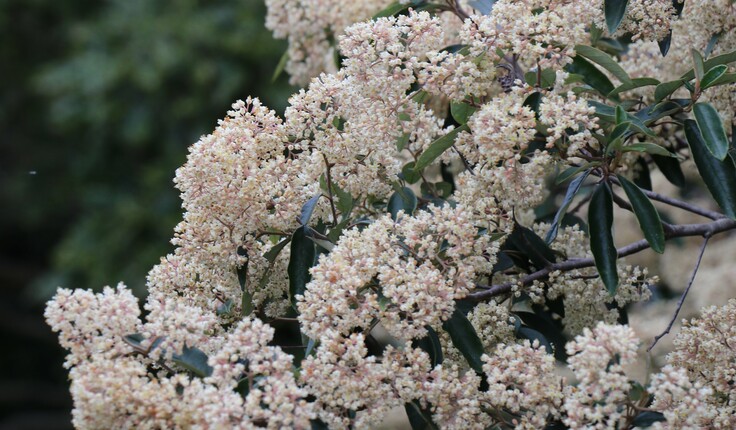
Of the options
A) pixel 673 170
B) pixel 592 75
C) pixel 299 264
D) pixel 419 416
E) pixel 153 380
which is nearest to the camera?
pixel 153 380

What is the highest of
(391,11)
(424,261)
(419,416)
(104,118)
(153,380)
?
(104,118)

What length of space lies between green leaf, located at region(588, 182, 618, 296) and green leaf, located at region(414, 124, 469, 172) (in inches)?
9.9

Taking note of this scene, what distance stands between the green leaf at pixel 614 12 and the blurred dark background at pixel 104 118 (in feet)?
15.1

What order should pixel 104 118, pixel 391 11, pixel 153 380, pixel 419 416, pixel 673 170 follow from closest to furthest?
pixel 153 380 → pixel 419 416 → pixel 673 170 → pixel 391 11 → pixel 104 118

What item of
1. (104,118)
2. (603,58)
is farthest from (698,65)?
(104,118)

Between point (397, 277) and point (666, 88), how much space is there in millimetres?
611

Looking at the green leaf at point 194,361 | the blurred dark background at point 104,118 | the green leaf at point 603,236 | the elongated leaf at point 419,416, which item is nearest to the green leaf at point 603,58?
the green leaf at point 603,236

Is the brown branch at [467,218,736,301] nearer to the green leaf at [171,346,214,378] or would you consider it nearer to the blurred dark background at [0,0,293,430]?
the green leaf at [171,346,214,378]

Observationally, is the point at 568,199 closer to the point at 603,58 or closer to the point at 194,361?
the point at 603,58

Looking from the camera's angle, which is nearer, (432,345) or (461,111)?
(432,345)

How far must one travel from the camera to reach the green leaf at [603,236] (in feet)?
4.35

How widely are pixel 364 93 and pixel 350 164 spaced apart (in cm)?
12

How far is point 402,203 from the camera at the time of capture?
1.64 meters

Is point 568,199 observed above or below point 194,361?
above
